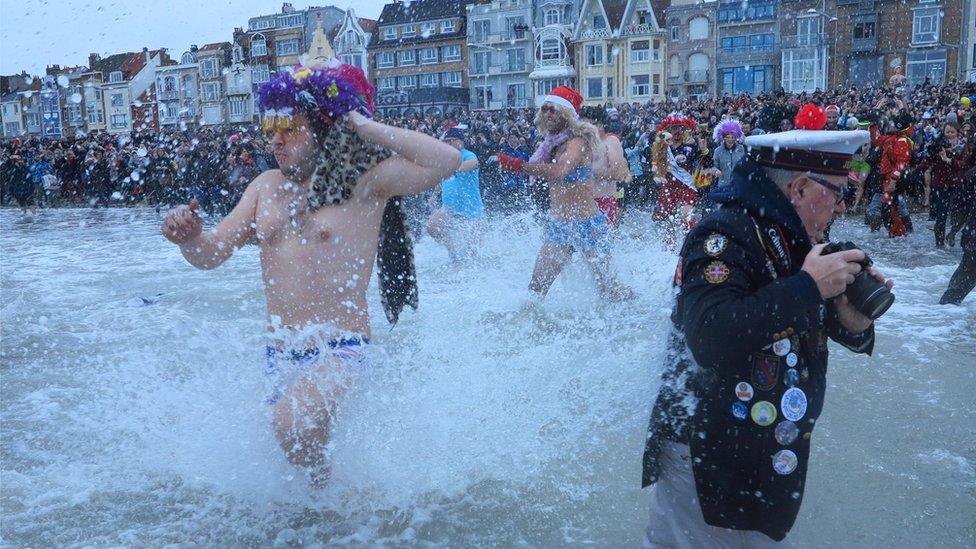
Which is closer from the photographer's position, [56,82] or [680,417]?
[680,417]

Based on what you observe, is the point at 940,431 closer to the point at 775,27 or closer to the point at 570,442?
the point at 570,442

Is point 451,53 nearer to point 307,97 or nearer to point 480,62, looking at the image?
point 480,62

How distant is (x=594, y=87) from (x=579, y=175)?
4881 centimetres

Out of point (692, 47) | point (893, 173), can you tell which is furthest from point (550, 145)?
point (692, 47)

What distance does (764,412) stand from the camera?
1962mm

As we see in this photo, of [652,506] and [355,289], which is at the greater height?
[355,289]

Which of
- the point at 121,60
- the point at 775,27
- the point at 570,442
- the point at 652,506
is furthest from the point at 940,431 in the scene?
the point at 121,60

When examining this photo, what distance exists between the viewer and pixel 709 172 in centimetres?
1013

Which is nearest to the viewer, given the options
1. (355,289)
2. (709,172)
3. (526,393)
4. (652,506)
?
(652,506)

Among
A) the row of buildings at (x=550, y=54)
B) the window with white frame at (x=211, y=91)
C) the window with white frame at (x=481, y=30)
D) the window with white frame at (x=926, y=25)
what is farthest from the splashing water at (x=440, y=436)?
the window with white frame at (x=211, y=91)

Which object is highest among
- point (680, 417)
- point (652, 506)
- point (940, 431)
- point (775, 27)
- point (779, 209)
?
point (775, 27)

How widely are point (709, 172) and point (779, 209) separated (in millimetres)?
8498

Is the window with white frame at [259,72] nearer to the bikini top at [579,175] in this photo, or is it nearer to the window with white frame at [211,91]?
the window with white frame at [211,91]

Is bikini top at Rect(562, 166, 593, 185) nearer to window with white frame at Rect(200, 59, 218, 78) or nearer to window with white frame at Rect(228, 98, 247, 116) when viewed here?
window with white frame at Rect(228, 98, 247, 116)
